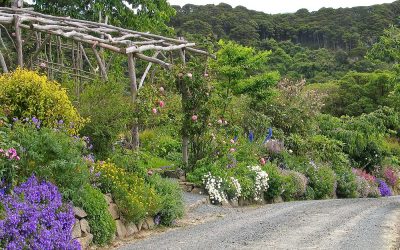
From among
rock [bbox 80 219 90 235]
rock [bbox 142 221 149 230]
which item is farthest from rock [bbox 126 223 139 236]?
rock [bbox 80 219 90 235]

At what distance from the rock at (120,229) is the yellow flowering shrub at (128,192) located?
0.14 metres

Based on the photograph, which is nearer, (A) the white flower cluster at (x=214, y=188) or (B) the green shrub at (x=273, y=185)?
(A) the white flower cluster at (x=214, y=188)

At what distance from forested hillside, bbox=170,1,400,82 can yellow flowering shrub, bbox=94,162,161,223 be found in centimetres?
4043

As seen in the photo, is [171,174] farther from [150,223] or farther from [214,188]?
[150,223]

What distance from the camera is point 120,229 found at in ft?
25.0

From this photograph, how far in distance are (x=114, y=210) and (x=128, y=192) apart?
36 cm

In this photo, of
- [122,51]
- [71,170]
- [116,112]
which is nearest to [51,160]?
[71,170]

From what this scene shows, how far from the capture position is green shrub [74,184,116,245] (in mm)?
6875

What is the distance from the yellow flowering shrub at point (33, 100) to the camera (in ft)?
26.7

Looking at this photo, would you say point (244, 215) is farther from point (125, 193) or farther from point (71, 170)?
point (71, 170)

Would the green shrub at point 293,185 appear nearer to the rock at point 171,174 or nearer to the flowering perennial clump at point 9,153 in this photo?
the rock at point 171,174

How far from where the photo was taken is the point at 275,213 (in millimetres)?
10773

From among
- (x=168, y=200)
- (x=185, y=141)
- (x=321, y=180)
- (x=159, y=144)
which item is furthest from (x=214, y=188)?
(x=321, y=180)

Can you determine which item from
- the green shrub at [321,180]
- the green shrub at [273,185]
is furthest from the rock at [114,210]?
the green shrub at [321,180]
